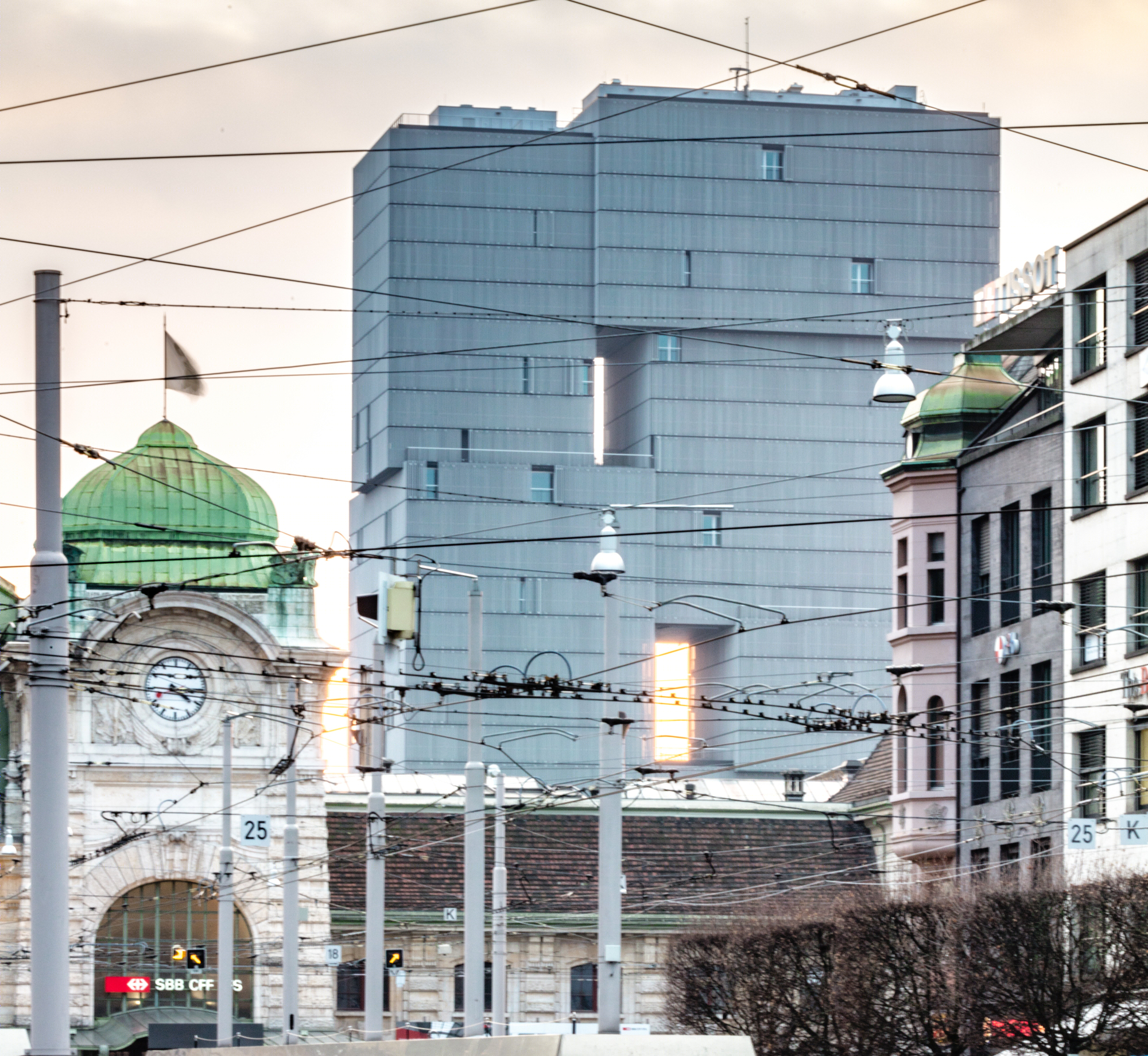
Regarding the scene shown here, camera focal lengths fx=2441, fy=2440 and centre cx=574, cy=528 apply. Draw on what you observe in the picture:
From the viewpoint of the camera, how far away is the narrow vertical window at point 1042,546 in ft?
182

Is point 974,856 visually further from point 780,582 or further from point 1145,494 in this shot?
point 780,582

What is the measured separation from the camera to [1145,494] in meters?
49.1

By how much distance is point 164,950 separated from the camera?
73.8 meters

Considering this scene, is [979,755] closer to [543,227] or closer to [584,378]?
[584,378]

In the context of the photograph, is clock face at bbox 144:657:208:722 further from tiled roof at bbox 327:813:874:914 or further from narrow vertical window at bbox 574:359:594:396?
narrow vertical window at bbox 574:359:594:396

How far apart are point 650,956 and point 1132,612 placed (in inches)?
1273

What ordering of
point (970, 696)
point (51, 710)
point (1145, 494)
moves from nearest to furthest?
point (51, 710) → point (1145, 494) → point (970, 696)

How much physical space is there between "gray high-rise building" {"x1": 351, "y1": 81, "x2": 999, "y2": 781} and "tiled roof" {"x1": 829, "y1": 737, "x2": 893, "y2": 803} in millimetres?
82895

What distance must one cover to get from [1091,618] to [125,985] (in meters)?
34.1

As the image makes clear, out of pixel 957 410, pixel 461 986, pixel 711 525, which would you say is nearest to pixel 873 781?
pixel 461 986

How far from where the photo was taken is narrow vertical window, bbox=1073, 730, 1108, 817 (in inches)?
2030

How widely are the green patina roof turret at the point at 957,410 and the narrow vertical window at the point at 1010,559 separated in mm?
3160

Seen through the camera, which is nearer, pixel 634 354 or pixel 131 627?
pixel 131 627

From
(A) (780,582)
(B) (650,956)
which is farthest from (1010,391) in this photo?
(A) (780,582)
